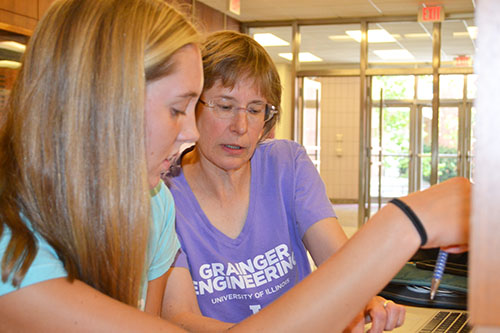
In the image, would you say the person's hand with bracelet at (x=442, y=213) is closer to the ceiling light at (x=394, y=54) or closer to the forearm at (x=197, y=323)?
the forearm at (x=197, y=323)

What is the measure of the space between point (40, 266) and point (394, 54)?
940 cm

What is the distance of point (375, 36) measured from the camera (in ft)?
27.0

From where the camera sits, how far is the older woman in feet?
4.57

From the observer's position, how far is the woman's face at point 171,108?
3.08 ft

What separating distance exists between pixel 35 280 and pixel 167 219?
52cm

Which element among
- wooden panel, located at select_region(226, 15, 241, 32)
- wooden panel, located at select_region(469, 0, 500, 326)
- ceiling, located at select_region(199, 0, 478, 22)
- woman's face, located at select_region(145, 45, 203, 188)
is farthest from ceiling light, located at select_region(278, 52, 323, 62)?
wooden panel, located at select_region(469, 0, 500, 326)

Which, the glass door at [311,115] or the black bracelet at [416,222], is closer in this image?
the black bracelet at [416,222]

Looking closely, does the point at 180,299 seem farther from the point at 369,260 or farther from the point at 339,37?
the point at 339,37

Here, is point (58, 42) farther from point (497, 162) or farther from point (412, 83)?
point (412, 83)

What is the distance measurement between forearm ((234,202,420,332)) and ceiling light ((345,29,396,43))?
24.6ft

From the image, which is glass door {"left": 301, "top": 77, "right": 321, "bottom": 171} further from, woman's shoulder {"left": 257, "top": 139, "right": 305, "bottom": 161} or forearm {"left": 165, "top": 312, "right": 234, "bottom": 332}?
forearm {"left": 165, "top": 312, "right": 234, "bottom": 332}

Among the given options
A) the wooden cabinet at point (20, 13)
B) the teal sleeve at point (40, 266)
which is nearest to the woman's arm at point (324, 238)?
the teal sleeve at point (40, 266)

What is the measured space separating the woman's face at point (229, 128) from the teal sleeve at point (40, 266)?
725mm

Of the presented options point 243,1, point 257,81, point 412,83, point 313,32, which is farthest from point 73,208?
point 412,83
